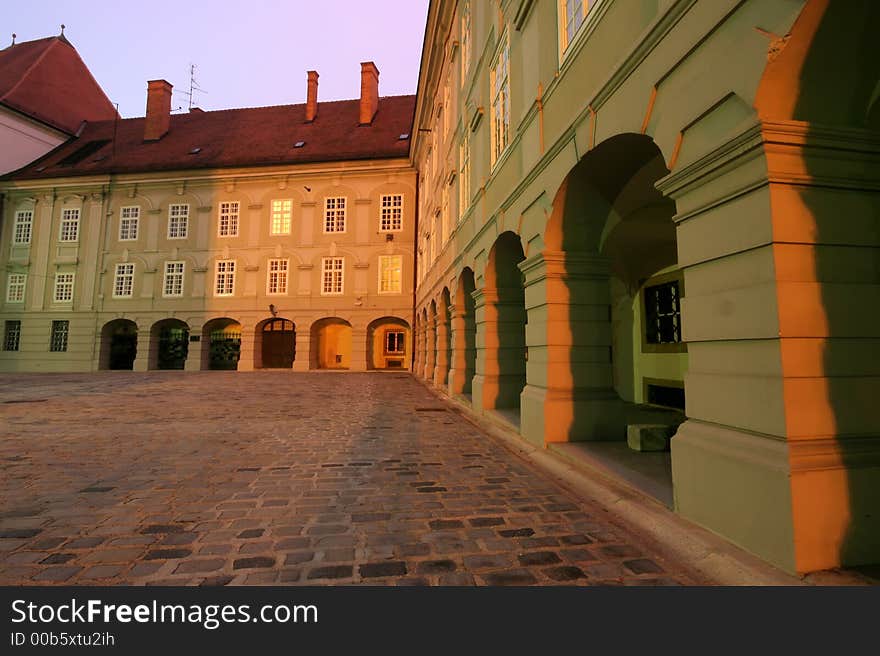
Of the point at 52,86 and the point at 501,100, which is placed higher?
the point at 52,86

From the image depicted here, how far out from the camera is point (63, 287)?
29141 millimetres

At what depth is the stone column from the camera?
6352mm

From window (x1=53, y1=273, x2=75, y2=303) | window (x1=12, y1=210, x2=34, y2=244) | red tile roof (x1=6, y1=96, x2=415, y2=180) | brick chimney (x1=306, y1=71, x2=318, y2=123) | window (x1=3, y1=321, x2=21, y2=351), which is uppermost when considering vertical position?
brick chimney (x1=306, y1=71, x2=318, y2=123)

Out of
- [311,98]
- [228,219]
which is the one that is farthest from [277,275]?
[311,98]

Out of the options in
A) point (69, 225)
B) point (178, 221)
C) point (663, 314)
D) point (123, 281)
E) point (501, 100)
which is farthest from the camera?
point (69, 225)

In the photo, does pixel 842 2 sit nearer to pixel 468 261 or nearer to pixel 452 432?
pixel 452 432

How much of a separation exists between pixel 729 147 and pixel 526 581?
3.04 m

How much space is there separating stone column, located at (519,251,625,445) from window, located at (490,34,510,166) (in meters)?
3.50

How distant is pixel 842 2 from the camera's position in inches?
103

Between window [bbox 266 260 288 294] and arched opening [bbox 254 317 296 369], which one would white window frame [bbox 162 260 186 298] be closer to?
window [bbox 266 260 288 294]

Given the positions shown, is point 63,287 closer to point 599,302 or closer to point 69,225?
point 69,225

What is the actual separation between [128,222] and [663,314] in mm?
31732

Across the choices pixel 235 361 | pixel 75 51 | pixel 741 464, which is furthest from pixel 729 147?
pixel 75 51

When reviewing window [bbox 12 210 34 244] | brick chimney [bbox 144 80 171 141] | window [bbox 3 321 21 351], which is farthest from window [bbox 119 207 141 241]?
window [bbox 3 321 21 351]
